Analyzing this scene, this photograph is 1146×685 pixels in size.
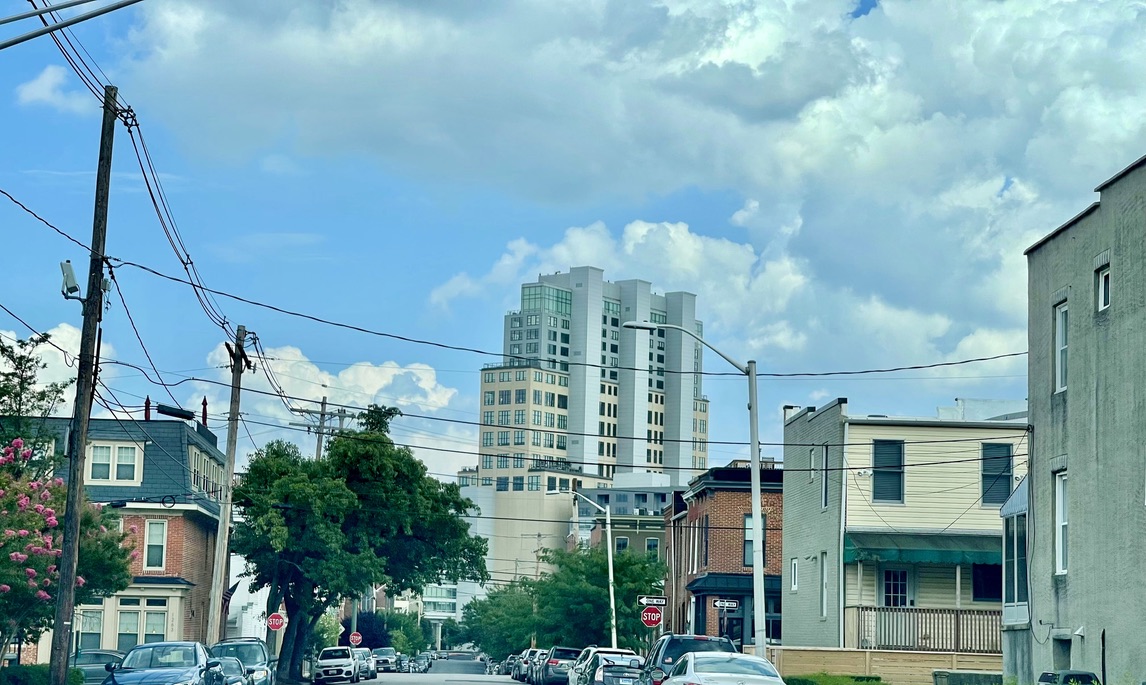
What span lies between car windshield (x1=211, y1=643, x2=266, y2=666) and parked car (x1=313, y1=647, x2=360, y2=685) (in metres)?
17.7

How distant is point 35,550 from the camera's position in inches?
1401

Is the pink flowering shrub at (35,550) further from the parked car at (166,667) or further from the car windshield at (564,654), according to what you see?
the car windshield at (564,654)

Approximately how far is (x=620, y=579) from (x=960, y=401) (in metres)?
18.9

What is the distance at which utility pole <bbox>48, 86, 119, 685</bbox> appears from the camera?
91.8 feet

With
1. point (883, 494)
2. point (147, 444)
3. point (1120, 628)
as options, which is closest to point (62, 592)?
point (1120, 628)

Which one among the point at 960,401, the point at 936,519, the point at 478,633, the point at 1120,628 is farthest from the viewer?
the point at 478,633

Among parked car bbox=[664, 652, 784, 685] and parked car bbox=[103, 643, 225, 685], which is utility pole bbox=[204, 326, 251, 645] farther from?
parked car bbox=[664, 652, 784, 685]

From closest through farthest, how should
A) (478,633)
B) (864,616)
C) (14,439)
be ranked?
1. (14,439)
2. (864,616)
3. (478,633)

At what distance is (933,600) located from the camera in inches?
1724

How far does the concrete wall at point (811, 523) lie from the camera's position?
148 ft

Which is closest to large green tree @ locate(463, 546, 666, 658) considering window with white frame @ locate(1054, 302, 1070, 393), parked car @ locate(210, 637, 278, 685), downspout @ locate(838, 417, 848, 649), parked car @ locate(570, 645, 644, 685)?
parked car @ locate(570, 645, 644, 685)

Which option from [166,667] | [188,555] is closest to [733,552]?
[188,555]

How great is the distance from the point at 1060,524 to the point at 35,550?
23.1 metres

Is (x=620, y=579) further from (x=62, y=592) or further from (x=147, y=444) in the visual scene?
(x=62, y=592)
